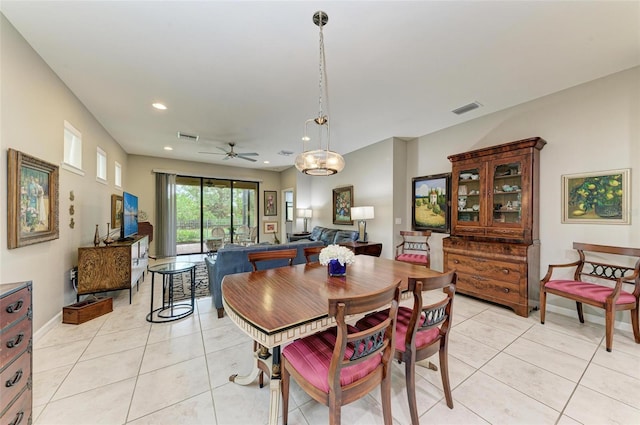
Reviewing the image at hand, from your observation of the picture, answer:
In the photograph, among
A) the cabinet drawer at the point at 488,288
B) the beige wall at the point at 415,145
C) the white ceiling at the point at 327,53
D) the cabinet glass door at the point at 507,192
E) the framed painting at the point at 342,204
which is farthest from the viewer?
the framed painting at the point at 342,204

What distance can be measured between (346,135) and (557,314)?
163 inches

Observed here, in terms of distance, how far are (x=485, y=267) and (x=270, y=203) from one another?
6719 mm

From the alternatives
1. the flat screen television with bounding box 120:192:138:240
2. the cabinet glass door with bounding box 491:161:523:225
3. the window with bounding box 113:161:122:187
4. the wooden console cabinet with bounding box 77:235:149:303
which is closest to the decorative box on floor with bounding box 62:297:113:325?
the wooden console cabinet with bounding box 77:235:149:303

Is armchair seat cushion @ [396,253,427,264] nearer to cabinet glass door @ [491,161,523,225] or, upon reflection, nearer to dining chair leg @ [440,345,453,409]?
cabinet glass door @ [491,161,523,225]

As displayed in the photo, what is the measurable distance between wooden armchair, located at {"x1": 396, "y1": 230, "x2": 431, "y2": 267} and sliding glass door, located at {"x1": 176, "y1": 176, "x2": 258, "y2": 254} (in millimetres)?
4652

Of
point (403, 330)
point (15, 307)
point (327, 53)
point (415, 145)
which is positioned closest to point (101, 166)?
point (15, 307)

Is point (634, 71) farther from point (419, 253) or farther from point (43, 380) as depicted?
point (43, 380)

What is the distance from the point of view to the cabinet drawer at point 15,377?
1175 mm

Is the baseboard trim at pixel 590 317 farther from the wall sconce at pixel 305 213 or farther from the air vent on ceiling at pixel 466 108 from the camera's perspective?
the wall sconce at pixel 305 213

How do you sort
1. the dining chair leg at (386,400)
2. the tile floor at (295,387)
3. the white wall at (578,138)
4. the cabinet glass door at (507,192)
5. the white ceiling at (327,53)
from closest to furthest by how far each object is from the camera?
the dining chair leg at (386,400), the tile floor at (295,387), the white ceiling at (327,53), the white wall at (578,138), the cabinet glass door at (507,192)

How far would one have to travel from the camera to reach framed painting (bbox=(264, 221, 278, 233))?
846 cm

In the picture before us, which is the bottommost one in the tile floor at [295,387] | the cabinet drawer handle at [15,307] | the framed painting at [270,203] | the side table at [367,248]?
the tile floor at [295,387]

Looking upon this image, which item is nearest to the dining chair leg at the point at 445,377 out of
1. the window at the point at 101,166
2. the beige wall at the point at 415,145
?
the beige wall at the point at 415,145

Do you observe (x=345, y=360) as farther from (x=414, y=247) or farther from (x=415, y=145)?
(x=415, y=145)
